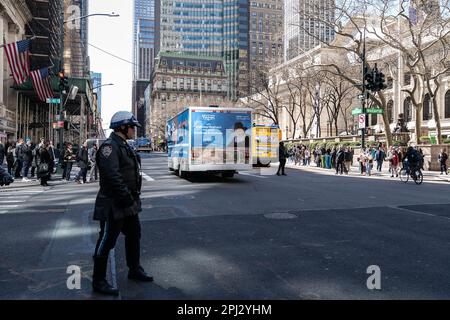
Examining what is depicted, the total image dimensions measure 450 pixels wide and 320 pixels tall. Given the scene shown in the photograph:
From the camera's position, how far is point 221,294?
442 cm

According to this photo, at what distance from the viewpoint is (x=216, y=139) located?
17812 millimetres

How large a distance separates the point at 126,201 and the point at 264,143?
33869 mm

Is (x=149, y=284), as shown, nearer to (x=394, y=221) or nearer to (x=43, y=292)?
(x=43, y=292)

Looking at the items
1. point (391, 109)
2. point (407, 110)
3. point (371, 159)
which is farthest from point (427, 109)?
point (371, 159)

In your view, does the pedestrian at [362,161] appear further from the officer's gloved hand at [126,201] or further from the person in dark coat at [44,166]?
the officer's gloved hand at [126,201]

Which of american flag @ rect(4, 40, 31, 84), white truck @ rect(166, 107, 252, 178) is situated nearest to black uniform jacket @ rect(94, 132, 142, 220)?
white truck @ rect(166, 107, 252, 178)

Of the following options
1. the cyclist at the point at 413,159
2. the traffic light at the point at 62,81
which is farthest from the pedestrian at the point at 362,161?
the traffic light at the point at 62,81

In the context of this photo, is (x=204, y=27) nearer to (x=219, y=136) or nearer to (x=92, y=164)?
(x=92, y=164)

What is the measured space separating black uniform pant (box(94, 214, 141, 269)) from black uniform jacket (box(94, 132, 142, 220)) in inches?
4.3

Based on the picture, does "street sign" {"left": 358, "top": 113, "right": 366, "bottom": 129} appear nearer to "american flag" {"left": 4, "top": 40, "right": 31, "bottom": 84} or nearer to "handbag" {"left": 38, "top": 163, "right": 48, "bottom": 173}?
"handbag" {"left": 38, "top": 163, "right": 48, "bottom": 173}

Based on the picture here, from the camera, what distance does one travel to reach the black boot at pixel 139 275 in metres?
4.84

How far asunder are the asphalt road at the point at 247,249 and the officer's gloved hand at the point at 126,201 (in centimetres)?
92

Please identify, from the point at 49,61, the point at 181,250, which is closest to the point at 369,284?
the point at 181,250

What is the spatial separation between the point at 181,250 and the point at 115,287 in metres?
1.77
